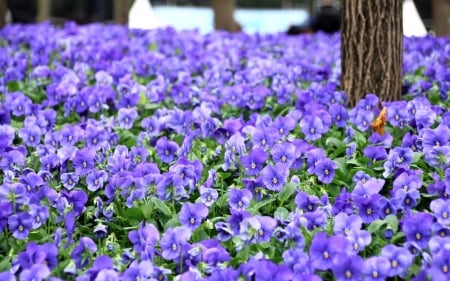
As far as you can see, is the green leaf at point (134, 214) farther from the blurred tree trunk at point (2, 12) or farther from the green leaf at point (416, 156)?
the blurred tree trunk at point (2, 12)

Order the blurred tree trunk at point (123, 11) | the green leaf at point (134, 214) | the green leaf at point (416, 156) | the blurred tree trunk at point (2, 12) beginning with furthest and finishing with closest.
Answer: the blurred tree trunk at point (123, 11)
the blurred tree trunk at point (2, 12)
the green leaf at point (416, 156)
the green leaf at point (134, 214)

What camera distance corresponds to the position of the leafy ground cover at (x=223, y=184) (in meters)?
1.94

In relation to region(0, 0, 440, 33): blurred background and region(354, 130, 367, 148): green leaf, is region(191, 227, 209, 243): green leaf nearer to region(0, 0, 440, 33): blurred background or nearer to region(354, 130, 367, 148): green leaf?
region(354, 130, 367, 148): green leaf

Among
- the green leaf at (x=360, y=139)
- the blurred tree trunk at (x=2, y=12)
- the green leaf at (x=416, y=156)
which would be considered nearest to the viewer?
the green leaf at (x=416, y=156)

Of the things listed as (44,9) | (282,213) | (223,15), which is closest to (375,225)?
(282,213)

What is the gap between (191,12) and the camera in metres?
14.6

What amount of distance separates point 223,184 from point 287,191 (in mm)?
263

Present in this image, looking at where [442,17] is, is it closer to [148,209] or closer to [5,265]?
[148,209]

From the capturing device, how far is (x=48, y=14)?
549 inches

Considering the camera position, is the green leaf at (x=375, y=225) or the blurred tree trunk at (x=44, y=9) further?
the blurred tree trunk at (x=44, y=9)

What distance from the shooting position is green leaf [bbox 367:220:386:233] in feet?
6.93

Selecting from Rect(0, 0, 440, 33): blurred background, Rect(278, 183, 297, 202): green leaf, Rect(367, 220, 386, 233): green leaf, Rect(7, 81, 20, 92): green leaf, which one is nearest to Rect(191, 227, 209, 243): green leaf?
Rect(278, 183, 297, 202): green leaf

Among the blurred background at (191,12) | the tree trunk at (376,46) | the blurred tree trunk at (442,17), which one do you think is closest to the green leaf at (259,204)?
the tree trunk at (376,46)

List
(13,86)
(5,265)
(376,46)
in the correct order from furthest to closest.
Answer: (13,86) < (376,46) < (5,265)
